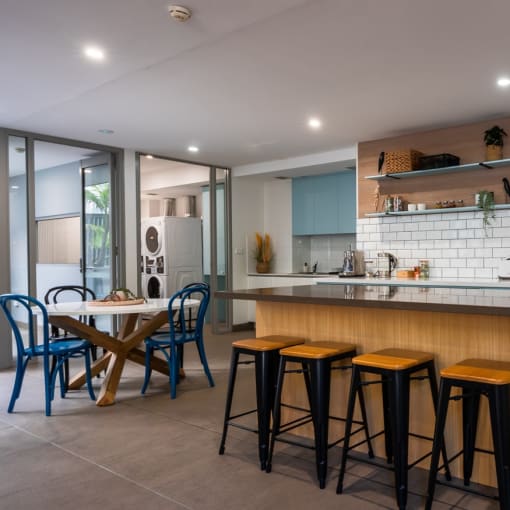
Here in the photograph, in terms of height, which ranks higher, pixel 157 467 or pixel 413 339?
pixel 413 339

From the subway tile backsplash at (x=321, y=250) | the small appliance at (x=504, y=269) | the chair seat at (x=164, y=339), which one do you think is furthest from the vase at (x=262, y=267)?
the small appliance at (x=504, y=269)

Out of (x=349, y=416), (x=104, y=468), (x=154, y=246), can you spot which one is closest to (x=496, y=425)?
(x=349, y=416)

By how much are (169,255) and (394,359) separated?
237 inches

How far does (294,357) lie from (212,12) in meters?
1.90

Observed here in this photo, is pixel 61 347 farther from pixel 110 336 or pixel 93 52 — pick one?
pixel 93 52

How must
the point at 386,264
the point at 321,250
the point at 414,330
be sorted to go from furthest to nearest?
the point at 321,250 → the point at 386,264 → the point at 414,330

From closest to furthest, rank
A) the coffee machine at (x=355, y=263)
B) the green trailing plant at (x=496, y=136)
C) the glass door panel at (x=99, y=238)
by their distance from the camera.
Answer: the green trailing plant at (x=496, y=136) < the coffee machine at (x=355, y=263) < the glass door panel at (x=99, y=238)

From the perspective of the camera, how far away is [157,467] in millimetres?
2740

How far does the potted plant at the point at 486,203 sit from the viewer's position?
4.80m

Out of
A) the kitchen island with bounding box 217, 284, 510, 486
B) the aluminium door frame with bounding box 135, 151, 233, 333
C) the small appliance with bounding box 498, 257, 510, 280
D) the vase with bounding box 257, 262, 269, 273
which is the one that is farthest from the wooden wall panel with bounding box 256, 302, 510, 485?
the vase with bounding box 257, 262, 269, 273

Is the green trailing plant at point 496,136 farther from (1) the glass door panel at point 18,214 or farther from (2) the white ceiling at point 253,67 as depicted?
(1) the glass door panel at point 18,214

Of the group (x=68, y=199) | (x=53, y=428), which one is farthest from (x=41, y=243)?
(x=53, y=428)

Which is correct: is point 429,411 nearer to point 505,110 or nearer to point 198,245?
point 505,110

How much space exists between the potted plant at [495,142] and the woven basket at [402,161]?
0.69m
